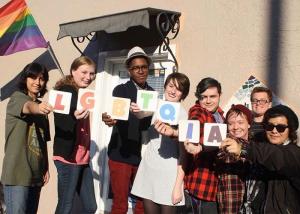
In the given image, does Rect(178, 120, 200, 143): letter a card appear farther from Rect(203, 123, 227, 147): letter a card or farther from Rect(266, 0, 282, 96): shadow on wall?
Rect(266, 0, 282, 96): shadow on wall

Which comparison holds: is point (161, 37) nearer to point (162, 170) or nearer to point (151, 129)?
point (151, 129)

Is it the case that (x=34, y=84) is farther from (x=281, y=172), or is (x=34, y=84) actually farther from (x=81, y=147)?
(x=281, y=172)

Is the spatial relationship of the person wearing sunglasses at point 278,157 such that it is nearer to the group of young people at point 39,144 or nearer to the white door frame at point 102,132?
the group of young people at point 39,144

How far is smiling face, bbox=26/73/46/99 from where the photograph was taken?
11.2 feet

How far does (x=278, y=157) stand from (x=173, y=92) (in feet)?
3.55

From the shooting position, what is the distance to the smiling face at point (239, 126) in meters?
2.92

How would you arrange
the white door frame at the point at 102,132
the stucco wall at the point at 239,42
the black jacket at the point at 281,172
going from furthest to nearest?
the white door frame at the point at 102,132 → the stucco wall at the point at 239,42 → the black jacket at the point at 281,172

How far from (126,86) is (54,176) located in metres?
2.72

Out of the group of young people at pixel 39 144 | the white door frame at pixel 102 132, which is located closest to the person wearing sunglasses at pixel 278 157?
the group of young people at pixel 39 144

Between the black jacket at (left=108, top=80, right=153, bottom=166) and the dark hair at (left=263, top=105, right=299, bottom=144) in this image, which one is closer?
the dark hair at (left=263, top=105, right=299, bottom=144)

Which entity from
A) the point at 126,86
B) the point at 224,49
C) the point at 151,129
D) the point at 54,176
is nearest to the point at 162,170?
the point at 151,129

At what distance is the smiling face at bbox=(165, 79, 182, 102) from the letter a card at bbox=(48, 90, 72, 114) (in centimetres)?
74

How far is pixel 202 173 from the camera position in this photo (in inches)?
117

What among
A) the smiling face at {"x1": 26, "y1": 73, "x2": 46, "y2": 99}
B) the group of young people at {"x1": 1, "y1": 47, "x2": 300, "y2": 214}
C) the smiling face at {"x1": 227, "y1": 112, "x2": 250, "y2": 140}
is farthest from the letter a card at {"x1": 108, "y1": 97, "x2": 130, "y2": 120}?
the smiling face at {"x1": 227, "y1": 112, "x2": 250, "y2": 140}
